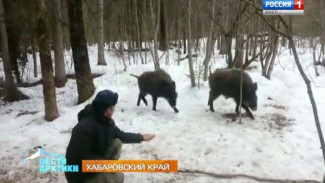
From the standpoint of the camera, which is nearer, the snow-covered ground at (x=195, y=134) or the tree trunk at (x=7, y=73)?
the snow-covered ground at (x=195, y=134)

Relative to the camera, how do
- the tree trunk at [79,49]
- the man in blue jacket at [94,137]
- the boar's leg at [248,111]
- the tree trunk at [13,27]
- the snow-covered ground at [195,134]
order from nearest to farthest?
1. the man in blue jacket at [94,137]
2. the snow-covered ground at [195,134]
3. the boar's leg at [248,111]
4. the tree trunk at [79,49]
5. the tree trunk at [13,27]

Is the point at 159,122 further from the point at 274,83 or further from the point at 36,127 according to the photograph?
the point at 274,83

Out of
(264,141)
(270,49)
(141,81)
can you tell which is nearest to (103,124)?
(264,141)

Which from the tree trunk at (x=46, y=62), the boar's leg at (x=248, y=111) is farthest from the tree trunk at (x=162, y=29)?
the tree trunk at (x=46, y=62)

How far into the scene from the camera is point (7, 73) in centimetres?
921

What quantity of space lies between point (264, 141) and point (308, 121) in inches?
62.7

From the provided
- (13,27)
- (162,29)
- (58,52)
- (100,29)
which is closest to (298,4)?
(100,29)

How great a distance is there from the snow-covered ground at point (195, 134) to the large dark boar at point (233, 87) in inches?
14.3

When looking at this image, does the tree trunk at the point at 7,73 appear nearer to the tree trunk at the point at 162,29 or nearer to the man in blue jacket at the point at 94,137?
the man in blue jacket at the point at 94,137

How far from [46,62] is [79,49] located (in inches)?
46.4

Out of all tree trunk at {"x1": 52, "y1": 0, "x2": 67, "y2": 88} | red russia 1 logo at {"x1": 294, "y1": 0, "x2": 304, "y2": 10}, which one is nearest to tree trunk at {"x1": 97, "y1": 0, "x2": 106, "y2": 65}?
tree trunk at {"x1": 52, "y1": 0, "x2": 67, "y2": 88}

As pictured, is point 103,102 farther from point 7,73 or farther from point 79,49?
point 7,73

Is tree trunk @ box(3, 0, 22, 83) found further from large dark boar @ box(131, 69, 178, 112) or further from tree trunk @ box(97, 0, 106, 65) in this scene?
large dark boar @ box(131, 69, 178, 112)

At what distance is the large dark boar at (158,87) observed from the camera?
8.15m
